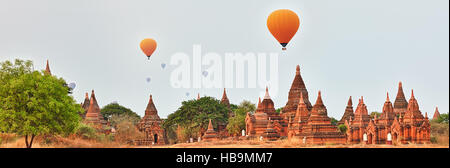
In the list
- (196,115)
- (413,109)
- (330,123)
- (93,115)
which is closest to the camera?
(330,123)

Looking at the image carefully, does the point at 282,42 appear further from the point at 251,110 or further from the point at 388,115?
the point at 251,110

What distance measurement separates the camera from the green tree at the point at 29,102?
114 ft

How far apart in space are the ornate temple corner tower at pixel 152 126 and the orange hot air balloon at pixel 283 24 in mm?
25482

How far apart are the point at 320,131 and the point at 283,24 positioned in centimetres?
1033

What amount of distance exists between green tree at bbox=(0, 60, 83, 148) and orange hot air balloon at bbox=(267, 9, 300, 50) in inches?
666

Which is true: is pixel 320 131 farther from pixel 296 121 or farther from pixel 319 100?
pixel 296 121

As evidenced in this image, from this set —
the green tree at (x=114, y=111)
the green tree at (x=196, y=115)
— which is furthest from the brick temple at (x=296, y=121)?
the green tree at (x=114, y=111)

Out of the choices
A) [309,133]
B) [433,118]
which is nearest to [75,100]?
[309,133]

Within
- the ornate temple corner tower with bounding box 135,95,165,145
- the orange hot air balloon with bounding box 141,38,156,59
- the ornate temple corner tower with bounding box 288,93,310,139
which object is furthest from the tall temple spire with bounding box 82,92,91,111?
the ornate temple corner tower with bounding box 288,93,310,139

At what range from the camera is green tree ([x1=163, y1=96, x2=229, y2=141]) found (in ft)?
211

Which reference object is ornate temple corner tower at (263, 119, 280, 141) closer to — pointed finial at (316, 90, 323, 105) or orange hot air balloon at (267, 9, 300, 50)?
pointed finial at (316, 90, 323, 105)

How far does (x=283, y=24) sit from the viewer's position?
4578 cm

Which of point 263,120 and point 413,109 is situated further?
point 263,120

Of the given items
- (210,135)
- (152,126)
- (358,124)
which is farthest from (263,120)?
(152,126)
